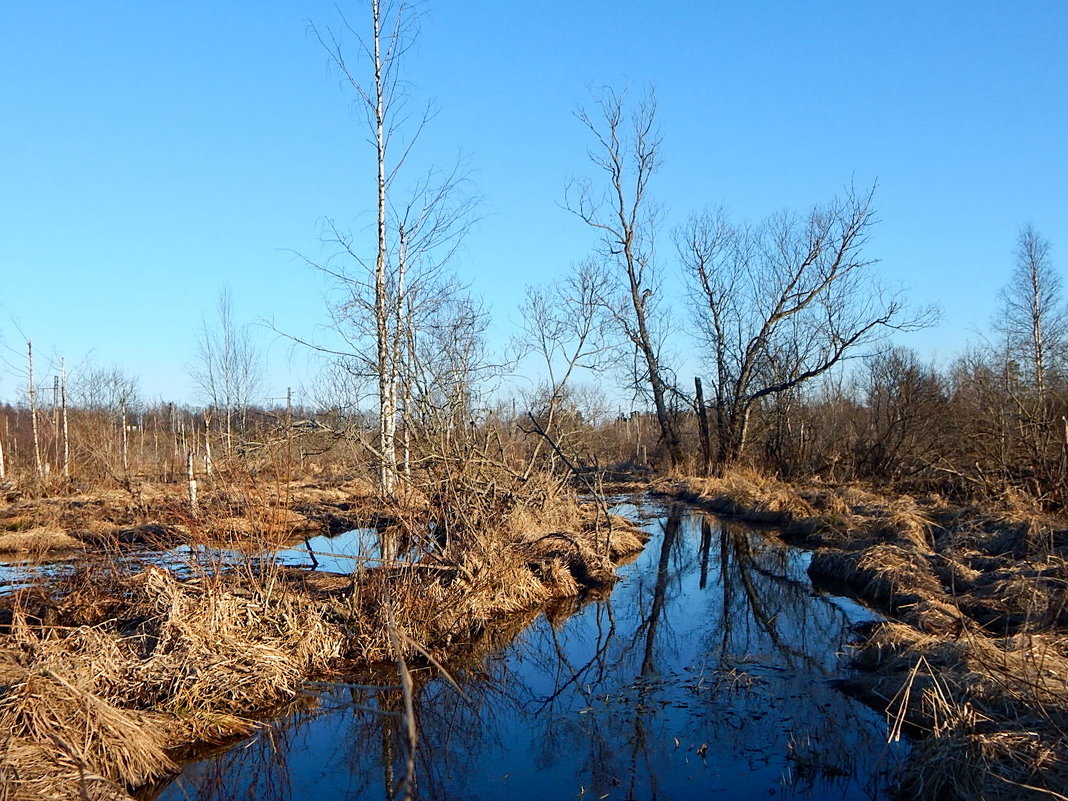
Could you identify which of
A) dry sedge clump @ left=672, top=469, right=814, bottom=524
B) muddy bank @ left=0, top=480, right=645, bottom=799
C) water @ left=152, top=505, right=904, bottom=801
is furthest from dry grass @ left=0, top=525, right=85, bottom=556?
dry sedge clump @ left=672, top=469, right=814, bottom=524

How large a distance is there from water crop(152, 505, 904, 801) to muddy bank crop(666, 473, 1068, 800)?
434 mm

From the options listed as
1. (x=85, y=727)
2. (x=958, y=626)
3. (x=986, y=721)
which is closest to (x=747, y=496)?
(x=958, y=626)

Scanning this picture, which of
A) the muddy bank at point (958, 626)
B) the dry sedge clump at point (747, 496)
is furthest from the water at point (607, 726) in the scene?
the dry sedge clump at point (747, 496)

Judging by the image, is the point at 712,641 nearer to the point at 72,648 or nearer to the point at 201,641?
Result: the point at 201,641

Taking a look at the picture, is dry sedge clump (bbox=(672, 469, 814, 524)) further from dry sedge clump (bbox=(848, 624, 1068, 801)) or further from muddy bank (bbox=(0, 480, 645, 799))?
dry sedge clump (bbox=(848, 624, 1068, 801))

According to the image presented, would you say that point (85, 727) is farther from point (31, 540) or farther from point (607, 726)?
point (31, 540)

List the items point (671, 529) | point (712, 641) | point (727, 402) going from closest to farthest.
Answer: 1. point (712, 641)
2. point (671, 529)
3. point (727, 402)

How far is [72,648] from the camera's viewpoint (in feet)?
20.5

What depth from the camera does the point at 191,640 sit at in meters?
6.50

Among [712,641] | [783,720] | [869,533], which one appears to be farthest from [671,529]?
[783,720]

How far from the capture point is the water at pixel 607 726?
5.25 m

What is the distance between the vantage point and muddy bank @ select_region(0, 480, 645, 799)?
503 centimetres

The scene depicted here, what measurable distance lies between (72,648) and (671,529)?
1288 centimetres

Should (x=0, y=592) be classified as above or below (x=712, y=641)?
above
